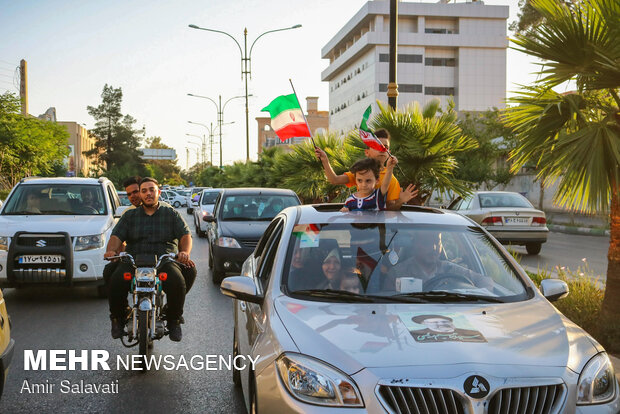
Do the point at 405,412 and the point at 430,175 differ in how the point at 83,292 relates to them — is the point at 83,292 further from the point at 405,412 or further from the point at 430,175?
the point at 405,412

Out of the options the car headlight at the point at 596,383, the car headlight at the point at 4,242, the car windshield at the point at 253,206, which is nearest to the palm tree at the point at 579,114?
the car headlight at the point at 596,383

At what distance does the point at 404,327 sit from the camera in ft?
11.9

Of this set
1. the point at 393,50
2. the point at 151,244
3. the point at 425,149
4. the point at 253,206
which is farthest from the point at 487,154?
the point at 151,244

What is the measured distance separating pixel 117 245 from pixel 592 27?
4959 mm

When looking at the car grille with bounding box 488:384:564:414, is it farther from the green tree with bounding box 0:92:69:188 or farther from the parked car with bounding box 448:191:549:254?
the green tree with bounding box 0:92:69:188

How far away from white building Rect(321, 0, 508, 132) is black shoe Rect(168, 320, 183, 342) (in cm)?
8193

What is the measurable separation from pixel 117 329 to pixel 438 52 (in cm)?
8742

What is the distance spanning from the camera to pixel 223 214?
13289 mm

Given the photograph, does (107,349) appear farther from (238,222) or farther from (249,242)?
(238,222)

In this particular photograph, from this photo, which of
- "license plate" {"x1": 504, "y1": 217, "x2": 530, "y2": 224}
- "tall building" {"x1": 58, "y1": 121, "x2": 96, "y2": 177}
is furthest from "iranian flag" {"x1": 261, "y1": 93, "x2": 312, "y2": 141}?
"tall building" {"x1": 58, "y1": 121, "x2": 96, "y2": 177}

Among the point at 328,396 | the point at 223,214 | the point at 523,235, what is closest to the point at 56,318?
the point at 223,214

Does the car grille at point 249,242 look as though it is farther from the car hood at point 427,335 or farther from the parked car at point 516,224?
the car hood at point 427,335

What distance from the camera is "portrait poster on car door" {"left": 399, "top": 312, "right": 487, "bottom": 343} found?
3461mm

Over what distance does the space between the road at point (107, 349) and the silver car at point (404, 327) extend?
768 millimetres
